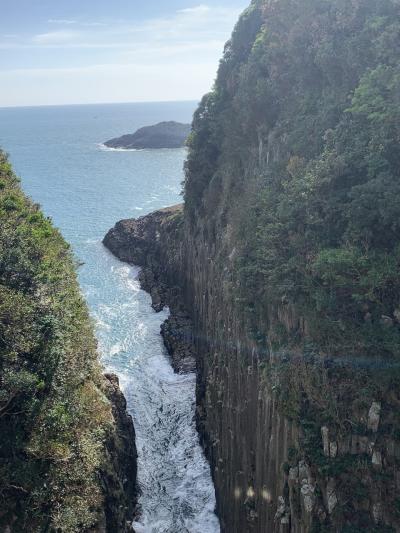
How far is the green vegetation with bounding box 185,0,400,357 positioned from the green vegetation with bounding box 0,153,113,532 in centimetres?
915

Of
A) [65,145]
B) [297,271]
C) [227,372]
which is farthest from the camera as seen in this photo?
[65,145]

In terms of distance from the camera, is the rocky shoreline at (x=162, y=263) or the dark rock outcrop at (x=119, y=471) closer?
the dark rock outcrop at (x=119, y=471)

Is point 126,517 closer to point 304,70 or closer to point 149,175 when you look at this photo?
Answer: point 304,70

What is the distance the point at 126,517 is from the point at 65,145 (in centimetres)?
16539

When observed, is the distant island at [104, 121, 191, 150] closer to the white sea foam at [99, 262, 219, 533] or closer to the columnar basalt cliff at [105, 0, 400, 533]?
the white sea foam at [99, 262, 219, 533]

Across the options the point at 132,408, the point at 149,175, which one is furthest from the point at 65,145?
the point at 132,408

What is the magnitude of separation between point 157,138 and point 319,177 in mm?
141754

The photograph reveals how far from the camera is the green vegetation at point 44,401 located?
1894 cm

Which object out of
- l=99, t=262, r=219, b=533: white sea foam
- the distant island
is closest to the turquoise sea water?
l=99, t=262, r=219, b=533: white sea foam

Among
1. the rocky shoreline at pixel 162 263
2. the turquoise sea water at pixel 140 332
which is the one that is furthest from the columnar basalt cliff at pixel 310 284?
the rocky shoreline at pixel 162 263

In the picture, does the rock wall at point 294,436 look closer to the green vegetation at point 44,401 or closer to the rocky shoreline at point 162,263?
the green vegetation at point 44,401

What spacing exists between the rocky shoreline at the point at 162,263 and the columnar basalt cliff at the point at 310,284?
22.1 feet

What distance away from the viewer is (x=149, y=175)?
109812 millimetres

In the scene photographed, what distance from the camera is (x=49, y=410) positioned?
20531mm
